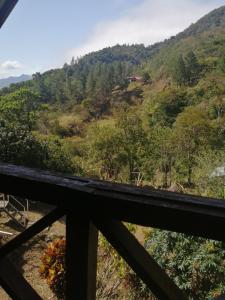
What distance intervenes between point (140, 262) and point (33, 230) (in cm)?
44

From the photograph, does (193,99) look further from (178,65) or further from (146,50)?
(146,50)

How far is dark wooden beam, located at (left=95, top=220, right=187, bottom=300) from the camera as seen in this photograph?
1189mm

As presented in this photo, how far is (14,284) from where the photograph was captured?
57.4 inches

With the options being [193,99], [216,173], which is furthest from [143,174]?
[193,99]

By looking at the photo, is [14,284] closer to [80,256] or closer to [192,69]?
[80,256]

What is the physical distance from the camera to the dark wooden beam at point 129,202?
3.60ft

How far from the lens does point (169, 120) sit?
44.3m

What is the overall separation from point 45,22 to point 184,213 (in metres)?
1.52

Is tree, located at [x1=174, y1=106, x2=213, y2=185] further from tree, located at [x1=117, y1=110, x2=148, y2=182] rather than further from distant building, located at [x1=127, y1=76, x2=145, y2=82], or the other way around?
distant building, located at [x1=127, y1=76, x2=145, y2=82]

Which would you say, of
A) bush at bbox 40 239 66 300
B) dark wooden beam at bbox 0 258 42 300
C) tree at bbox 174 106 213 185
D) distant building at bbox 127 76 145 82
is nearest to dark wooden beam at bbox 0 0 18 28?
dark wooden beam at bbox 0 258 42 300

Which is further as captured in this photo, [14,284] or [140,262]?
[14,284]

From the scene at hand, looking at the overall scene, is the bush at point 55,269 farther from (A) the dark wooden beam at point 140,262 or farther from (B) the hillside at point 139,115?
(B) the hillside at point 139,115

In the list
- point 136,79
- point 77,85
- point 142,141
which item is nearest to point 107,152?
point 142,141

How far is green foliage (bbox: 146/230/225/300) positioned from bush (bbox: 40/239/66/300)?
→ 199cm
